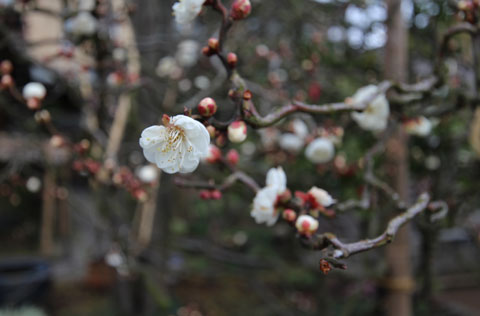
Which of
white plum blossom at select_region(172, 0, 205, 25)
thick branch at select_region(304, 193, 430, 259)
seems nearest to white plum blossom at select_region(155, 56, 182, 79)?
white plum blossom at select_region(172, 0, 205, 25)

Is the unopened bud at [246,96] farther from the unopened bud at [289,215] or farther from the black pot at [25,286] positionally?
the black pot at [25,286]

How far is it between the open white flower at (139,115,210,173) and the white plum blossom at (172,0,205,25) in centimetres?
32

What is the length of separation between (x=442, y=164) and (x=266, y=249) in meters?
3.17

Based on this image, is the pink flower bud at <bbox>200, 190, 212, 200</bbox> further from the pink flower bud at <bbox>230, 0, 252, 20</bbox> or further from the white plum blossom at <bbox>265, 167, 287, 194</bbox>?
the pink flower bud at <bbox>230, 0, 252, 20</bbox>

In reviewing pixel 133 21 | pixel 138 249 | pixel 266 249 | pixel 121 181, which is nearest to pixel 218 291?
pixel 266 249

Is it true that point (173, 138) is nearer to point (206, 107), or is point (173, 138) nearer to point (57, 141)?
point (206, 107)

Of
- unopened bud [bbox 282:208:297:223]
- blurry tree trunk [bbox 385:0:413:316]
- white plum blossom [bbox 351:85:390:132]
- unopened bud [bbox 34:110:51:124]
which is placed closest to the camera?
unopened bud [bbox 282:208:297:223]

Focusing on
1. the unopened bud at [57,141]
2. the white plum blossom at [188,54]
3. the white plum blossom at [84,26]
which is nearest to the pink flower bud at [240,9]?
the unopened bud at [57,141]

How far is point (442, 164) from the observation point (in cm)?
229

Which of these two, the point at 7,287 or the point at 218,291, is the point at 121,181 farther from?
the point at 218,291

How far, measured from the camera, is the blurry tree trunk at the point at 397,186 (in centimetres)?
173

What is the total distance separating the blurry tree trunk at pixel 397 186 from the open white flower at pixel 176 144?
1.31 metres

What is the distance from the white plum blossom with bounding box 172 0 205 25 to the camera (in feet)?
2.82

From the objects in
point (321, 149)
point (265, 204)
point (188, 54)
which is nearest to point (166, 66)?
point (188, 54)
